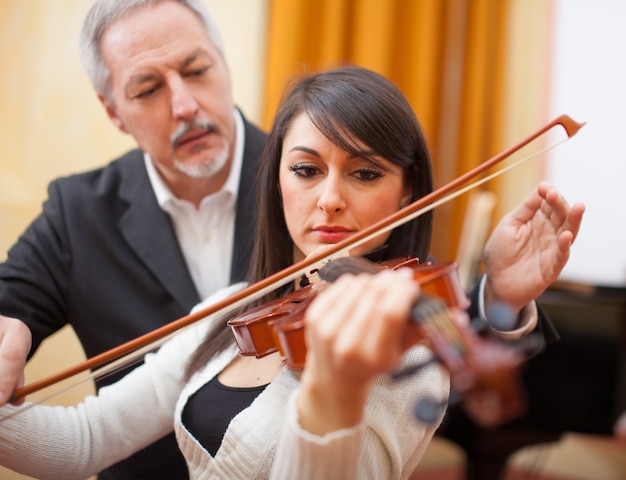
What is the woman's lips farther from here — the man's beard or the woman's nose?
the man's beard

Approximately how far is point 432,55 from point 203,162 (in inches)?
58.2

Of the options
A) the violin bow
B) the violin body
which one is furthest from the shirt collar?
the violin bow

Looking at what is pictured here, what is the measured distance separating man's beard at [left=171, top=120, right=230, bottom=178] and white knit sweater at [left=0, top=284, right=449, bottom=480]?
48 cm

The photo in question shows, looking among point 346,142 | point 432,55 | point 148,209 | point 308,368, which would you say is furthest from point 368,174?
point 432,55

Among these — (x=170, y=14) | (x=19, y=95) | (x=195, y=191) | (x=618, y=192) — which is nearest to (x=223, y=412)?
(x=195, y=191)

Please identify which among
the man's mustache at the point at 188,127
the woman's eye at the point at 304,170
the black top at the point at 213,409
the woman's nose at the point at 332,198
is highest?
the man's mustache at the point at 188,127

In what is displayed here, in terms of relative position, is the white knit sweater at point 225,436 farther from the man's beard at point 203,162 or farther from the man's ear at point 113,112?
the man's ear at point 113,112

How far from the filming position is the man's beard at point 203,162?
5.23 ft

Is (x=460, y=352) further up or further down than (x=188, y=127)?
further down

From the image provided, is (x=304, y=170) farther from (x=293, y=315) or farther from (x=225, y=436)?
(x=225, y=436)

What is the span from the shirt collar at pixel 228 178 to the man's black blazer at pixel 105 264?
2cm

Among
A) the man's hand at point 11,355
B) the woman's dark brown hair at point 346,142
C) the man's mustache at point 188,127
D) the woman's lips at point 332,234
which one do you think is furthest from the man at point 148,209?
the woman's lips at point 332,234

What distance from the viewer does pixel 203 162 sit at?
63.7 inches

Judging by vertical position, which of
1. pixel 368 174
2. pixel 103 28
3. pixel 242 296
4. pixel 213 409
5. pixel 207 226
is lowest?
pixel 213 409
